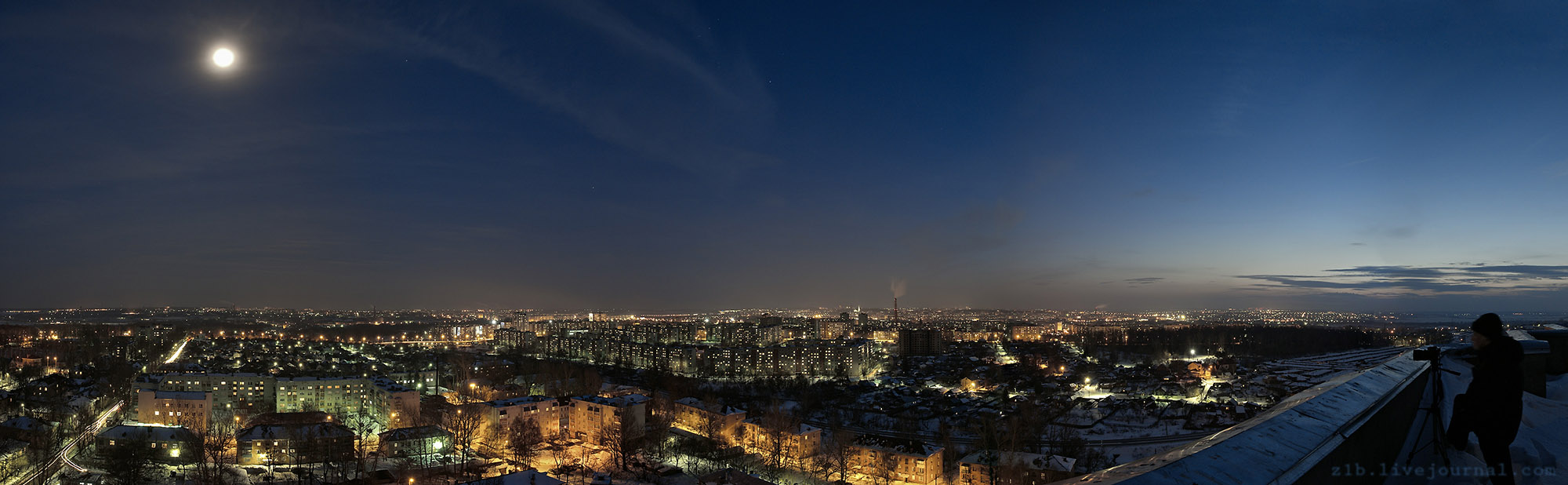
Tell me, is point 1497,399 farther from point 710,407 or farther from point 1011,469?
point 710,407

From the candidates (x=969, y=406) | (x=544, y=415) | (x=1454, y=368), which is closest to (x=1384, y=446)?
(x=1454, y=368)

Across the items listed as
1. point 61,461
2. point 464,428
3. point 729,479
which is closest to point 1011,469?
point 729,479

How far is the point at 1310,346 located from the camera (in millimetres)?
29047

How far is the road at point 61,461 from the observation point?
30.0 ft

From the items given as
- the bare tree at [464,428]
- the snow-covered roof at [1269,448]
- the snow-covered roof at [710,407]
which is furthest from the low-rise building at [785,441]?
the snow-covered roof at [1269,448]

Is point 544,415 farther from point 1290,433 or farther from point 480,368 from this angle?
point 1290,433

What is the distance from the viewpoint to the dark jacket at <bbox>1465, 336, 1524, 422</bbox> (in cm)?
103

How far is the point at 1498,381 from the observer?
3.40ft

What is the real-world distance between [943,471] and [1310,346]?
2708 centimetres

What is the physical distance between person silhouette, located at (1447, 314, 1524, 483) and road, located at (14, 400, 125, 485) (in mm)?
12872

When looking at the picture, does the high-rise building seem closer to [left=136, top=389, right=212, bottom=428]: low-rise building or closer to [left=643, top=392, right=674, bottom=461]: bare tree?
[left=643, top=392, right=674, bottom=461]: bare tree

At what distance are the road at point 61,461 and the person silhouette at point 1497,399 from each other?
1287 cm

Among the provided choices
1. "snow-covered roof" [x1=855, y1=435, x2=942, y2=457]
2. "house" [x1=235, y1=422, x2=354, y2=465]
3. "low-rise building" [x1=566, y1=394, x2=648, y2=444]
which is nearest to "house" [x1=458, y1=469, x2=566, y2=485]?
"low-rise building" [x1=566, y1=394, x2=648, y2=444]

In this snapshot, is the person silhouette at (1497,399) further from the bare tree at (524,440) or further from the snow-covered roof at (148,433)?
the snow-covered roof at (148,433)
